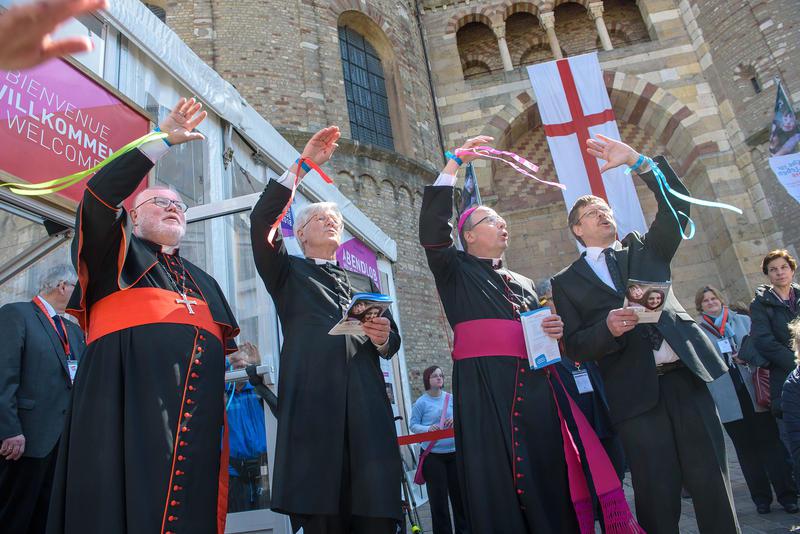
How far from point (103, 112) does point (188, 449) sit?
267cm

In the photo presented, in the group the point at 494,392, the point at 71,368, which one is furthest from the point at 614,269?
the point at 71,368

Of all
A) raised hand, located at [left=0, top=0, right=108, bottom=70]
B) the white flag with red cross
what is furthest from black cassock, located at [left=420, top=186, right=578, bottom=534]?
the white flag with red cross

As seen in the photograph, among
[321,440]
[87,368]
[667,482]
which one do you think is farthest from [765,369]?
[87,368]

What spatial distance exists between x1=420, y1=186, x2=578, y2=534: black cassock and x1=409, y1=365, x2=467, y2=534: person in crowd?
6.09ft

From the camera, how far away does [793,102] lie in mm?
12938

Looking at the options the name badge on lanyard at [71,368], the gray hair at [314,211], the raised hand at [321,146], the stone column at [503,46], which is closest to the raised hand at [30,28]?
the raised hand at [321,146]

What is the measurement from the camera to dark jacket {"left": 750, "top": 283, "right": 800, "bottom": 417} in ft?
13.1

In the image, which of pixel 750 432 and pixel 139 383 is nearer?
pixel 139 383

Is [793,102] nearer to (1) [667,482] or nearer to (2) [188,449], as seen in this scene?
(1) [667,482]

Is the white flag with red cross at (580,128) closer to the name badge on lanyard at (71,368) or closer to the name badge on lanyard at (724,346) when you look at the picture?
the name badge on lanyard at (724,346)

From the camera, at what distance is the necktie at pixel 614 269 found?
2721 mm

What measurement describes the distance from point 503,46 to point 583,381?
14.0 m

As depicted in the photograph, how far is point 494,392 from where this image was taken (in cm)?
254

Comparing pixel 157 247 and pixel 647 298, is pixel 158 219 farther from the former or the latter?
pixel 647 298
